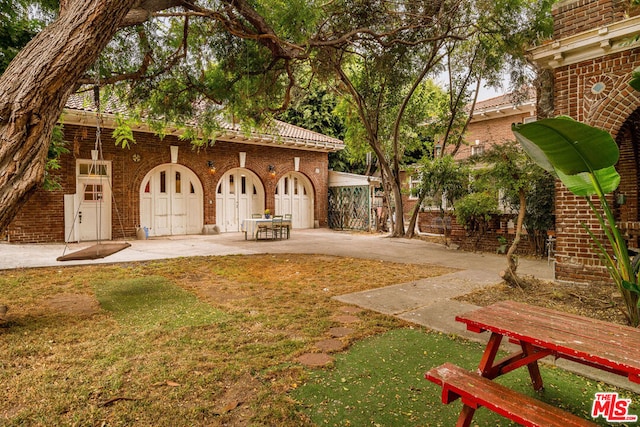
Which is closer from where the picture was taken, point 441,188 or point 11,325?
point 11,325

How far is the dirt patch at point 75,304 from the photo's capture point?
442cm

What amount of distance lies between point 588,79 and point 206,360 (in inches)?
256

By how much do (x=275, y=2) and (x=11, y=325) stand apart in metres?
6.48

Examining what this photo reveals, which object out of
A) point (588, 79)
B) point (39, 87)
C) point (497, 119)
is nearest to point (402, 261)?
point (588, 79)

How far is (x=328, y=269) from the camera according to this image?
7.32 m

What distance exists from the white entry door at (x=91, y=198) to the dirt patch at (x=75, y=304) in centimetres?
762

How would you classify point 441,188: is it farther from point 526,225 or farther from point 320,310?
point 320,310

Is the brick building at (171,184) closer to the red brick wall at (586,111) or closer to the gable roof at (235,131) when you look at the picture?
the gable roof at (235,131)

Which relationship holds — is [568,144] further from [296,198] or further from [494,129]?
[494,129]

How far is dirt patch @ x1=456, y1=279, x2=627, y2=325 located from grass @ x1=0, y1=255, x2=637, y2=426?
1.82 m

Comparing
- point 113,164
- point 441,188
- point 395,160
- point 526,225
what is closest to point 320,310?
point 526,225

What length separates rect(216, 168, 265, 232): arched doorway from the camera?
1551 cm

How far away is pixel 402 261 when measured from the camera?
8.31m

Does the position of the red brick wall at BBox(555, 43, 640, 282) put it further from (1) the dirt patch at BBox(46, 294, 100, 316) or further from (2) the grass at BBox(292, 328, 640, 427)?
(1) the dirt patch at BBox(46, 294, 100, 316)
